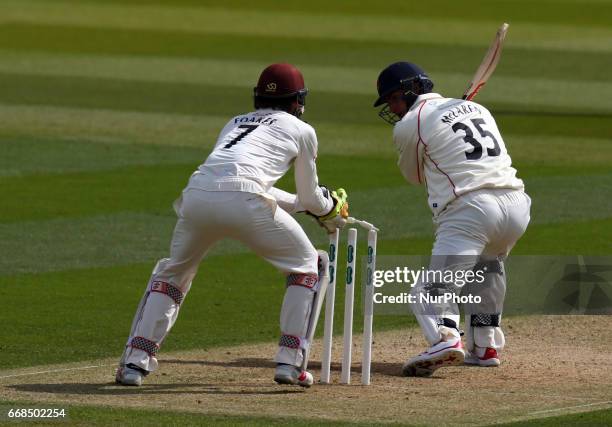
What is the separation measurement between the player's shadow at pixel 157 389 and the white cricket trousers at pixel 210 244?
0.15 meters

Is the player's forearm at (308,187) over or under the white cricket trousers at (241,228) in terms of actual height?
over

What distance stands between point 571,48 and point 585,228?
658 inches

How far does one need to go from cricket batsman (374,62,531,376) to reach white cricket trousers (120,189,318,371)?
0.78 m

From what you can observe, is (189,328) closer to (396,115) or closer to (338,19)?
(396,115)

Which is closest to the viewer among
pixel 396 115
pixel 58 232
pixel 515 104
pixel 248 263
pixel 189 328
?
pixel 396 115

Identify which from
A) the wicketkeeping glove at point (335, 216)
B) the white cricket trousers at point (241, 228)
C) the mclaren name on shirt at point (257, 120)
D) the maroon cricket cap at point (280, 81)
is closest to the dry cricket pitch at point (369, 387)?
the white cricket trousers at point (241, 228)

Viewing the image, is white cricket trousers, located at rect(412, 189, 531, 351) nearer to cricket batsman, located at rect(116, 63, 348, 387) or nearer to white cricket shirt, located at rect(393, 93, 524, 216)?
white cricket shirt, located at rect(393, 93, 524, 216)

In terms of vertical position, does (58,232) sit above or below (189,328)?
above

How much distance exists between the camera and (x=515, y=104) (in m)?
23.1

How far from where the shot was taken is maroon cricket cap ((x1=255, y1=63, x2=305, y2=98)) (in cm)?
844

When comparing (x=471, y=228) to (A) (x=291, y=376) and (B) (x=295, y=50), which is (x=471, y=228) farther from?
Answer: (B) (x=295, y=50)

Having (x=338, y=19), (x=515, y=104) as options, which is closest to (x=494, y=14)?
(x=338, y=19)

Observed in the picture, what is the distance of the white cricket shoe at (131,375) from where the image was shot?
27.1 ft

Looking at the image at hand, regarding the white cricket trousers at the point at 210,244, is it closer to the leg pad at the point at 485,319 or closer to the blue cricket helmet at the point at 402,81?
the blue cricket helmet at the point at 402,81
